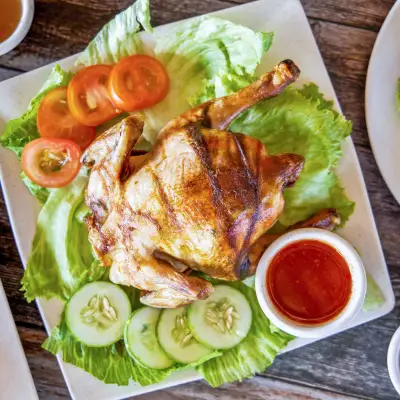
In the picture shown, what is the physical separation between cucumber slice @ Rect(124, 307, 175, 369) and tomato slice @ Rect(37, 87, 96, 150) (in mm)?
747

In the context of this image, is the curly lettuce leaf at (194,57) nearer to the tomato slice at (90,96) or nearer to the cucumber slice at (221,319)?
the tomato slice at (90,96)

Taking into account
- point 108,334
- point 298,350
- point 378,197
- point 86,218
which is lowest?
point 298,350

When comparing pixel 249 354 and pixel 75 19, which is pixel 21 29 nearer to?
pixel 75 19

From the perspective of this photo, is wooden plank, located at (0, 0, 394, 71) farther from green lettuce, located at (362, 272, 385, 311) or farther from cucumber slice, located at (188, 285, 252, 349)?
cucumber slice, located at (188, 285, 252, 349)

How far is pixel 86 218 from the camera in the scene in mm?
2342

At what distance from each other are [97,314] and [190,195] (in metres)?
0.77

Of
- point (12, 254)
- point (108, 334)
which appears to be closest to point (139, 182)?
point (108, 334)

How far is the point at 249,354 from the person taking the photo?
247cm

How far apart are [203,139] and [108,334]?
95cm

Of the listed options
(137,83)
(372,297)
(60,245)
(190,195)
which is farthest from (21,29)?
(372,297)

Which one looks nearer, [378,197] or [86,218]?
[86,218]

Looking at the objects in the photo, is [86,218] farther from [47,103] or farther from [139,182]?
[47,103]

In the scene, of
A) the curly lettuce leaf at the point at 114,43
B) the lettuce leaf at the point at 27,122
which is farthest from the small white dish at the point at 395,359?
the lettuce leaf at the point at 27,122

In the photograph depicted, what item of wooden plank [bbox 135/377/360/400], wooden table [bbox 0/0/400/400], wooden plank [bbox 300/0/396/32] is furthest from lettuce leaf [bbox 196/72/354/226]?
wooden plank [bbox 135/377/360/400]
